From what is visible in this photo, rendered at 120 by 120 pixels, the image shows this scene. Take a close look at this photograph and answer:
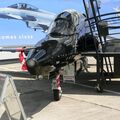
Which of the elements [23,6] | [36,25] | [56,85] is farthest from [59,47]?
[36,25]

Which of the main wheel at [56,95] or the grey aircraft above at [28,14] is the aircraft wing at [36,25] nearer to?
the grey aircraft above at [28,14]

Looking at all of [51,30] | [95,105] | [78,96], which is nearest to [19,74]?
[51,30]

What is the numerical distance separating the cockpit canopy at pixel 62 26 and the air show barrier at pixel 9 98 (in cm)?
546

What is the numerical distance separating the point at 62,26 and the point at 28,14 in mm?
10127

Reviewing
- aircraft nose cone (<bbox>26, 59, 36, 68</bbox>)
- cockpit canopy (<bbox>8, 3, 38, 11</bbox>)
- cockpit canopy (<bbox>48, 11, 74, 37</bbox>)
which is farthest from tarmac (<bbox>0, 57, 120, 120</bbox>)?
cockpit canopy (<bbox>8, 3, 38, 11</bbox>)

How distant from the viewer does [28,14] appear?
23328 millimetres

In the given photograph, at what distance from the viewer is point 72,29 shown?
1361 cm

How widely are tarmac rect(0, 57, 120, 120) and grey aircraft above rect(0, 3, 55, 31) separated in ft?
27.1

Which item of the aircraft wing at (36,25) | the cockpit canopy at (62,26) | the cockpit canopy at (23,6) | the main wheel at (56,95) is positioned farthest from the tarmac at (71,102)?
the aircraft wing at (36,25)

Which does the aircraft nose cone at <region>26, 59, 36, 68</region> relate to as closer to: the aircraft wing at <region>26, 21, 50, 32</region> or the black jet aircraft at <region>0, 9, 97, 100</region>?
the black jet aircraft at <region>0, 9, 97, 100</region>

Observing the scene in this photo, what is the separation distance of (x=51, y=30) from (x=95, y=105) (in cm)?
355

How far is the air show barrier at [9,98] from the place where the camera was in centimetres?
744

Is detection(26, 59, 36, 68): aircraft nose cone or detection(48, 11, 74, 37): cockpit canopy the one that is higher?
detection(48, 11, 74, 37): cockpit canopy

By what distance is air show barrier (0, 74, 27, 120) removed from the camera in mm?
7441
